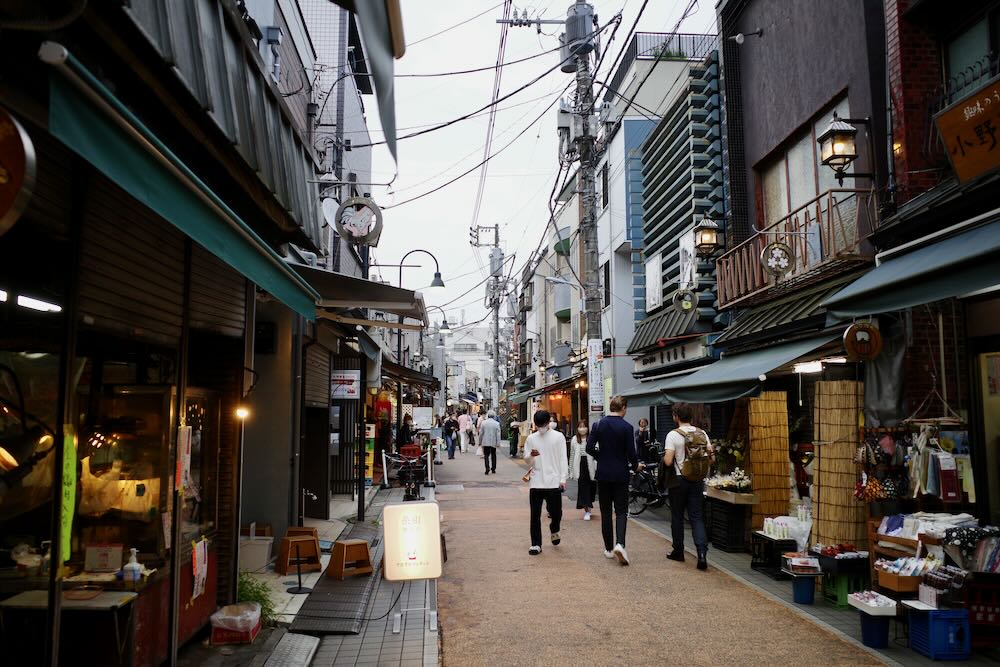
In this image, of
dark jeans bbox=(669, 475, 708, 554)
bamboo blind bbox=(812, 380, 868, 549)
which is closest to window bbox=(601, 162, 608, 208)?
dark jeans bbox=(669, 475, 708, 554)

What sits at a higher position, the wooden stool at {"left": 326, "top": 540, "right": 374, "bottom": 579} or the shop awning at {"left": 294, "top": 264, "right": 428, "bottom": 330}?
the shop awning at {"left": 294, "top": 264, "right": 428, "bottom": 330}

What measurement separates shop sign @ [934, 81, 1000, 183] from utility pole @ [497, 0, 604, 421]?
1017 centimetres

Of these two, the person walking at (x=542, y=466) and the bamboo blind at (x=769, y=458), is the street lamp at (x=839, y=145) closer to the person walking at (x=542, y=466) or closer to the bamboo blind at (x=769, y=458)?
the bamboo blind at (x=769, y=458)

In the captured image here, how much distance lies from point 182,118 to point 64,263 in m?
1.60

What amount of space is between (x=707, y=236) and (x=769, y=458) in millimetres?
5770

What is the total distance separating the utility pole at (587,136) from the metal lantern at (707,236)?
3.15 m

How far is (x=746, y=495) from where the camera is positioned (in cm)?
1037

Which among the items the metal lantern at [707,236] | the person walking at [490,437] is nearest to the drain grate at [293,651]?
the metal lantern at [707,236]

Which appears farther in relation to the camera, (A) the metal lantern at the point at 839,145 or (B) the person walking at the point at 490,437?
(B) the person walking at the point at 490,437

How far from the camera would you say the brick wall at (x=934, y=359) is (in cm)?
853

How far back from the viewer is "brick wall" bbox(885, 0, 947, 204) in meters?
9.09

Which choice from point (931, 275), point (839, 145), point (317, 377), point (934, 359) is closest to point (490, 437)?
A: point (317, 377)

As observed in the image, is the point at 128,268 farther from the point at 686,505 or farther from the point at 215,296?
the point at 686,505

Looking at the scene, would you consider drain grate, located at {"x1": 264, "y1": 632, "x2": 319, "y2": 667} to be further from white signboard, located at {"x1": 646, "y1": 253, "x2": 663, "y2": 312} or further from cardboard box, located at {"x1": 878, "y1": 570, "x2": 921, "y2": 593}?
white signboard, located at {"x1": 646, "y1": 253, "x2": 663, "y2": 312}
